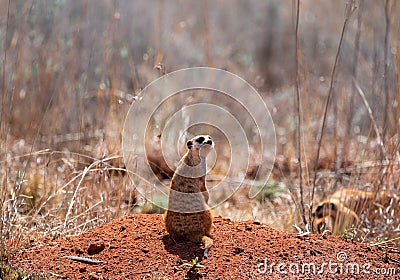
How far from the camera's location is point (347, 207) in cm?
400

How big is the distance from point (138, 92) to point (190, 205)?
1.38 metres

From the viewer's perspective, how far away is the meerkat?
3.01 m

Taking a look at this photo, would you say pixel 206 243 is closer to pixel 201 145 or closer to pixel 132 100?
pixel 201 145

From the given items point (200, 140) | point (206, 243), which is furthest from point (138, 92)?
point (206, 243)

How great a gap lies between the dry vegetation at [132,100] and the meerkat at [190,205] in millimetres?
587

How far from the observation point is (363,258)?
3020mm

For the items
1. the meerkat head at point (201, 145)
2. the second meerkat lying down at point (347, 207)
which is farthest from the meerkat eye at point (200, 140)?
the second meerkat lying down at point (347, 207)

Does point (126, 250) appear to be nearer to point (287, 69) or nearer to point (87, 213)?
point (87, 213)

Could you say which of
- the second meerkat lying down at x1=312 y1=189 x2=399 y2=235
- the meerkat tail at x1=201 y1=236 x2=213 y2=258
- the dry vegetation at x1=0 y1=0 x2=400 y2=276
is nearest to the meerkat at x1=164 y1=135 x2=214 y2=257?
the meerkat tail at x1=201 y1=236 x2=213 y2=258

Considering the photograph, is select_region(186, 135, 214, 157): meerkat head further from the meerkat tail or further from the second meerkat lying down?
the second meerkat lying down

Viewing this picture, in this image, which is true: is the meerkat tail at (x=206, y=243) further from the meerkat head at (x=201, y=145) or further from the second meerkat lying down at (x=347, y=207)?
the second meerkat lying down at (x=347, y=207)

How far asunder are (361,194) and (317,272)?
142 cm

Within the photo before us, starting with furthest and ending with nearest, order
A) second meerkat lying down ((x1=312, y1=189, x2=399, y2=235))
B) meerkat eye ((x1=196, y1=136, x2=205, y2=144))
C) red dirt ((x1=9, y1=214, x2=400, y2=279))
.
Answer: second meerkat lying down ((x1=312, y1=189, x2=399, y2=235)) → meerkat eye ((x1=196, y1=136, x2=205, y2=144)) → red dirt ((x1=9, y1=214, x2=400, y2=279))

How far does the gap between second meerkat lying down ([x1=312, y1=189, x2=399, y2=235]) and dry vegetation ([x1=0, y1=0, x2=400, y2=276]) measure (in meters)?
0.10
